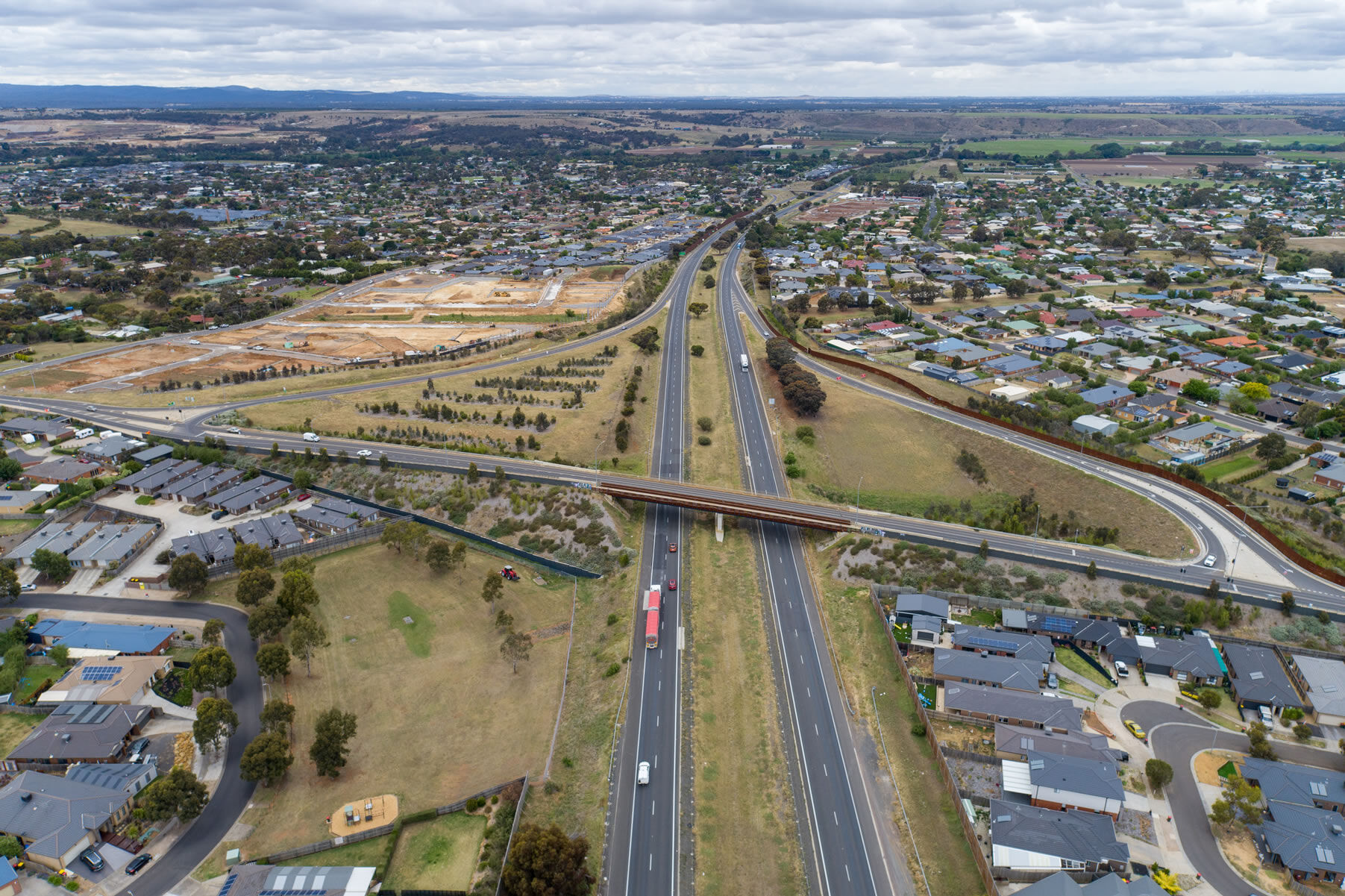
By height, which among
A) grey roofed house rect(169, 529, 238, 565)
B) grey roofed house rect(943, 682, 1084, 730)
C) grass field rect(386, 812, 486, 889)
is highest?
grey roofed house rect(169, 529, 238, 565)

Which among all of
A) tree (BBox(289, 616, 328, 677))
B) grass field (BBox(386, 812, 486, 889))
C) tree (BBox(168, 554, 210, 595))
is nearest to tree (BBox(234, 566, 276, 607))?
tree (BBox(168, 554, 210, 595))

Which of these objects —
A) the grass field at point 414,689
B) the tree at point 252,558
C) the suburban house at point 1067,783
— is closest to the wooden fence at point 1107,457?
the suburban house at point 1067,783

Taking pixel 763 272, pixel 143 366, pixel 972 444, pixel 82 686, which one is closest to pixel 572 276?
pixel 763 272

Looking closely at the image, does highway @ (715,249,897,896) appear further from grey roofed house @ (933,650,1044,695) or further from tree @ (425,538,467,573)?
tree @ (425,538,467,573)

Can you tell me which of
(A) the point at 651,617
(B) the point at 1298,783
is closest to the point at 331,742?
(A) the point at 651,617

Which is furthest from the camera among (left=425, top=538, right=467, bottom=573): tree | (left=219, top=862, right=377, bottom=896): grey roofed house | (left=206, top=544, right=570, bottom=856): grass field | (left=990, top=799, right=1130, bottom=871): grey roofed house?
(left=425, top=538, right=467, bottom=573): tree

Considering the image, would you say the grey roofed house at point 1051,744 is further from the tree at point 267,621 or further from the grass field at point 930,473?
the tree at point 267,621

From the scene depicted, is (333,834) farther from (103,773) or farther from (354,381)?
(354,381)
